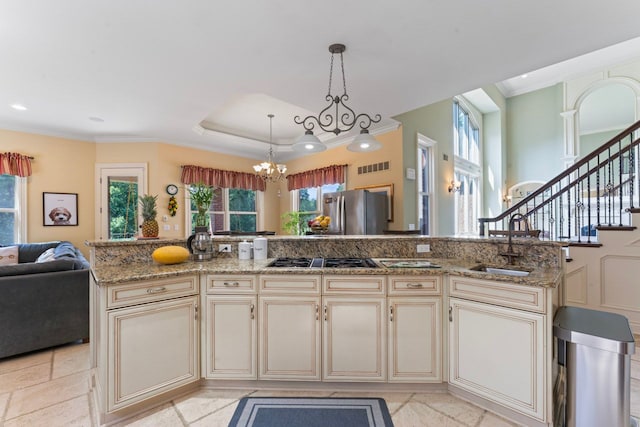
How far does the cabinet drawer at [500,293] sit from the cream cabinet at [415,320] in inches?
5.2

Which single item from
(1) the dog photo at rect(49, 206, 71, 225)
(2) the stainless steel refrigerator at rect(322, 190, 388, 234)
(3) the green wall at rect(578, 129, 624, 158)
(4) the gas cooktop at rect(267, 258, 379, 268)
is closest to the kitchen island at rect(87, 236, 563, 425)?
(4) the gas cooktop at rect(267, 258, 379, 268)

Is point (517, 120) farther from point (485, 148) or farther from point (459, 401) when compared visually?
point (459, 401)

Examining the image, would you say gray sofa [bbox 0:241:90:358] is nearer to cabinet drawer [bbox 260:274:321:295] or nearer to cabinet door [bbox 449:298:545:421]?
cabinet drawer [bbox 260:274:321:295]

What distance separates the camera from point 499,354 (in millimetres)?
1831

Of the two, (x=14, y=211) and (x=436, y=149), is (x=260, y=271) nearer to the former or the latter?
(x=436, y=149)

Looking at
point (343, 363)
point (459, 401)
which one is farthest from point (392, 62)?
point (459, 401)


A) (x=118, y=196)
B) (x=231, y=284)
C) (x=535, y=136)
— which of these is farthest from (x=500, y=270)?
(x=535, y=136)

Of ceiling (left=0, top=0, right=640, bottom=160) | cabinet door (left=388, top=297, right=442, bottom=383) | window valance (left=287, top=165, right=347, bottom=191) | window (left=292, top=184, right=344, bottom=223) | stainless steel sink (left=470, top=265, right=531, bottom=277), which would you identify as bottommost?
cabinet door (left=388, top=297, right=442, bottom=383)

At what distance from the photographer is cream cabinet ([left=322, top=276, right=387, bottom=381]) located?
2064 mm

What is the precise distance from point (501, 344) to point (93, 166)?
6.57 m

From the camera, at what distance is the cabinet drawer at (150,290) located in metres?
1.80

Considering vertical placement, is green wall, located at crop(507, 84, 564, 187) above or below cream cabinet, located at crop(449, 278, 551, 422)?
above

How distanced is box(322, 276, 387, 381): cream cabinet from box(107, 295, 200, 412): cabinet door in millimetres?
941

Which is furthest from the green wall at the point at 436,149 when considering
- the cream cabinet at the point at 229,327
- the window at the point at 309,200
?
the cream cabinet at the point at 229,327
